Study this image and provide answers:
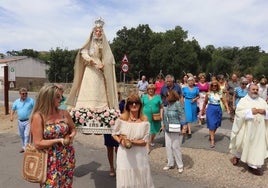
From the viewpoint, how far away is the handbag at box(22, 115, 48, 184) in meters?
3.87

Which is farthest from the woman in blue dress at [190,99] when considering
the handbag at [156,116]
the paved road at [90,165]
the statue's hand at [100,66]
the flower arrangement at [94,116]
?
the flower arrangement at [94,116]

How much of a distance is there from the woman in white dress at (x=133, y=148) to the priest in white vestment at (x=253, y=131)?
275cm

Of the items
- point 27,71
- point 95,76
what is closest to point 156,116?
point 95,76

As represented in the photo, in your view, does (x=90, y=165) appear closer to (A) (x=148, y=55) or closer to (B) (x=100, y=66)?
(B) (x=100, y=66)

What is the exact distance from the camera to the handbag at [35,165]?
12.7 ft

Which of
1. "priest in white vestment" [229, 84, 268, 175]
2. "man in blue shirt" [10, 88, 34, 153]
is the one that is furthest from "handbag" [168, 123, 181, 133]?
"man in blue shirt" [10, 88, 34, 153]

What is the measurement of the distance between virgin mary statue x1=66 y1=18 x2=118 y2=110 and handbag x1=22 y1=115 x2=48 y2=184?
189cm

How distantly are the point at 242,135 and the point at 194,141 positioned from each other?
8.79ft

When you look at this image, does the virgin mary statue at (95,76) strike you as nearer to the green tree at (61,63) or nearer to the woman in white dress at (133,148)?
the woman in white dress at (133,148)

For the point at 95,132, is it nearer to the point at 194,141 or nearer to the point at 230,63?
the point at 194,141

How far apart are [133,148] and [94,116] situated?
1.00 meters

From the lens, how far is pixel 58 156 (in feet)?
13.2

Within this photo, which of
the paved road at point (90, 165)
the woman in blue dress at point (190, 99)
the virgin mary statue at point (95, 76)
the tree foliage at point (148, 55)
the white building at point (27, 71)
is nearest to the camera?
the virgin mary statue at point (95, 76)

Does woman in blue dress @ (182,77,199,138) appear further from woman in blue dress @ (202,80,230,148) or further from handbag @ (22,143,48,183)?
handbag @ (22,143,48,183)
